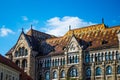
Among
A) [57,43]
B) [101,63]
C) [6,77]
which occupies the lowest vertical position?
[6,77]

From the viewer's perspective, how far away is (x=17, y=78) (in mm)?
59031

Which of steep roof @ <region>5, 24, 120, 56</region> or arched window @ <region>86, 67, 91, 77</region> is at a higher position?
steep roof @ <region>5, 24, 120, 56</region>

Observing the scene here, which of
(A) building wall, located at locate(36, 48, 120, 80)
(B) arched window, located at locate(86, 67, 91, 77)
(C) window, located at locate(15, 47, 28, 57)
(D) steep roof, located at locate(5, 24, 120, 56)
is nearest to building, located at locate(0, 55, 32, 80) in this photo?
(A) building wall, located at locate(36, 48, 120, 80)

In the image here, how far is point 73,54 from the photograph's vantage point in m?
90.4


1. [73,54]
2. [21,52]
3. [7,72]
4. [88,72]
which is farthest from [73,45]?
[7,72]

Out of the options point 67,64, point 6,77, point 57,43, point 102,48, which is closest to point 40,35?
point 57,43

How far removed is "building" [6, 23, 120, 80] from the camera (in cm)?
8394

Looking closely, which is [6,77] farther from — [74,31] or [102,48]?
[74,31]

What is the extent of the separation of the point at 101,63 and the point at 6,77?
36.7 metres

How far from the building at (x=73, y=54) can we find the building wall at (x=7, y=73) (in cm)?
3060

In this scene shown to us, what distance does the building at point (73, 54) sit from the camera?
83938mm

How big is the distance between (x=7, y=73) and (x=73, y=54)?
39420 mm

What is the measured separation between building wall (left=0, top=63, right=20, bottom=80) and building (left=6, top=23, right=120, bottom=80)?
30.6 metres

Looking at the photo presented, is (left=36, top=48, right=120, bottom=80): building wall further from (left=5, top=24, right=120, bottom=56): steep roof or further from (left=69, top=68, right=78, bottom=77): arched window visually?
(left=5, top=24, right=120, bottom=56): steep roof
